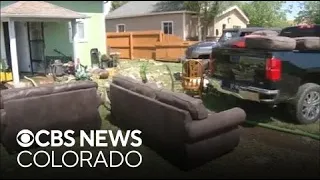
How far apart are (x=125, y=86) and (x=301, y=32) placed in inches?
133

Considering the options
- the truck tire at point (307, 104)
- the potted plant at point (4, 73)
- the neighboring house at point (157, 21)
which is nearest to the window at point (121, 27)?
the neighboring house at point (157, 21)

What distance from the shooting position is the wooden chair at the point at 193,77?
8.08 metres

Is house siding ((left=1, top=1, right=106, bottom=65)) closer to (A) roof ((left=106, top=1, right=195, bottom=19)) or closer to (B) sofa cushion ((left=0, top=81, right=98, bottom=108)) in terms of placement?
(B) sofa cushion ((left=0, top=81, right=98, bottom=108))

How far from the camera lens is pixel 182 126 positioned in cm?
442

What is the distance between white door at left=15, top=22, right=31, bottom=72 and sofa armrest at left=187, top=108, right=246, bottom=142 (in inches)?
435

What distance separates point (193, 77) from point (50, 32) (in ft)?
27.0


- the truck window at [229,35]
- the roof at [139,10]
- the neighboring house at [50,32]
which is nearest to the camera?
the truck window at [229,35]

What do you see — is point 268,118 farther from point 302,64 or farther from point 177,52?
point 177,52

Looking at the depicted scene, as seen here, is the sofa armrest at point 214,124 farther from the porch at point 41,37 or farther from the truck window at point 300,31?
the porch at point 41,37

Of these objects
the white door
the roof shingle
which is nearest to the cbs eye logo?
the white door

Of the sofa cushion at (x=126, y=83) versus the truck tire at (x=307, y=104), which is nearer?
the sofa cushion at (x=126, y=83)

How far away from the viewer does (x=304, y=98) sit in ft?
20.6

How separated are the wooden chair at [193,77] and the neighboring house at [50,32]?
6.18 m

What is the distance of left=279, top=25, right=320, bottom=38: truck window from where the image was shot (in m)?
6.50
